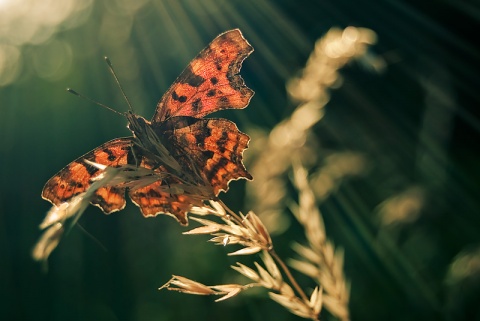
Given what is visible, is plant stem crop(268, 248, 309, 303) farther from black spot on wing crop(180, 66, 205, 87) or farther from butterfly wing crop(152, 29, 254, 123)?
black spot on wing crop(180, 66, 205, 87)

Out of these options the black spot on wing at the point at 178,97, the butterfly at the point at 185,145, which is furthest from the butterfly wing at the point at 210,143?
the black spot on wing at the point at 178,97

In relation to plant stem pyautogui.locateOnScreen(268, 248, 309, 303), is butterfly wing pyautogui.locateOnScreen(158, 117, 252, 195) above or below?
above


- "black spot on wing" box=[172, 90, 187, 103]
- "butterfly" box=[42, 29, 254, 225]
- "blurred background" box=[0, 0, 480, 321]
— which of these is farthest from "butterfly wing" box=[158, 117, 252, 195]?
"blurred background" box=[0, 0, 480, 321]

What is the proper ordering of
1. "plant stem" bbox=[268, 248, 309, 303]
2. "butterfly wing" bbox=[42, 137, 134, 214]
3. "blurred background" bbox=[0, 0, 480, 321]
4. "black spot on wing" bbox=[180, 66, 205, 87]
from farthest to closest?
"blurred background" bbox=[0, 0, 480, 321] < "black spot on wing" bbox=[180, 66, 205, 87] < "butterfly wing" bbox=[42, 137, 134, 214] < "plant stem" bbox=[268, 248, 309, 303]

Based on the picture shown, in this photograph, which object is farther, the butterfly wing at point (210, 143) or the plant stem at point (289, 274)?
the butterfly wing at point (210, 143)

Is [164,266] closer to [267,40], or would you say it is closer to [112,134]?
[112,134]

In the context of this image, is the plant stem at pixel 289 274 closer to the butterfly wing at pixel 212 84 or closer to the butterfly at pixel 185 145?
the butterfly at pixel 185 145

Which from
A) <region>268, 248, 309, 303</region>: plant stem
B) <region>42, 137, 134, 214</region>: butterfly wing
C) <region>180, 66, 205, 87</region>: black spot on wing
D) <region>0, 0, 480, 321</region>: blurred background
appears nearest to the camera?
<region>268, 248, 309, 303</region>: plant stem

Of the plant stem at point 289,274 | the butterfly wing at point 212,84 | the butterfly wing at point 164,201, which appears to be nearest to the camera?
the plant stem at point 289,274

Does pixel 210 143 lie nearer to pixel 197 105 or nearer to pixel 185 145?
pixel 185 145
